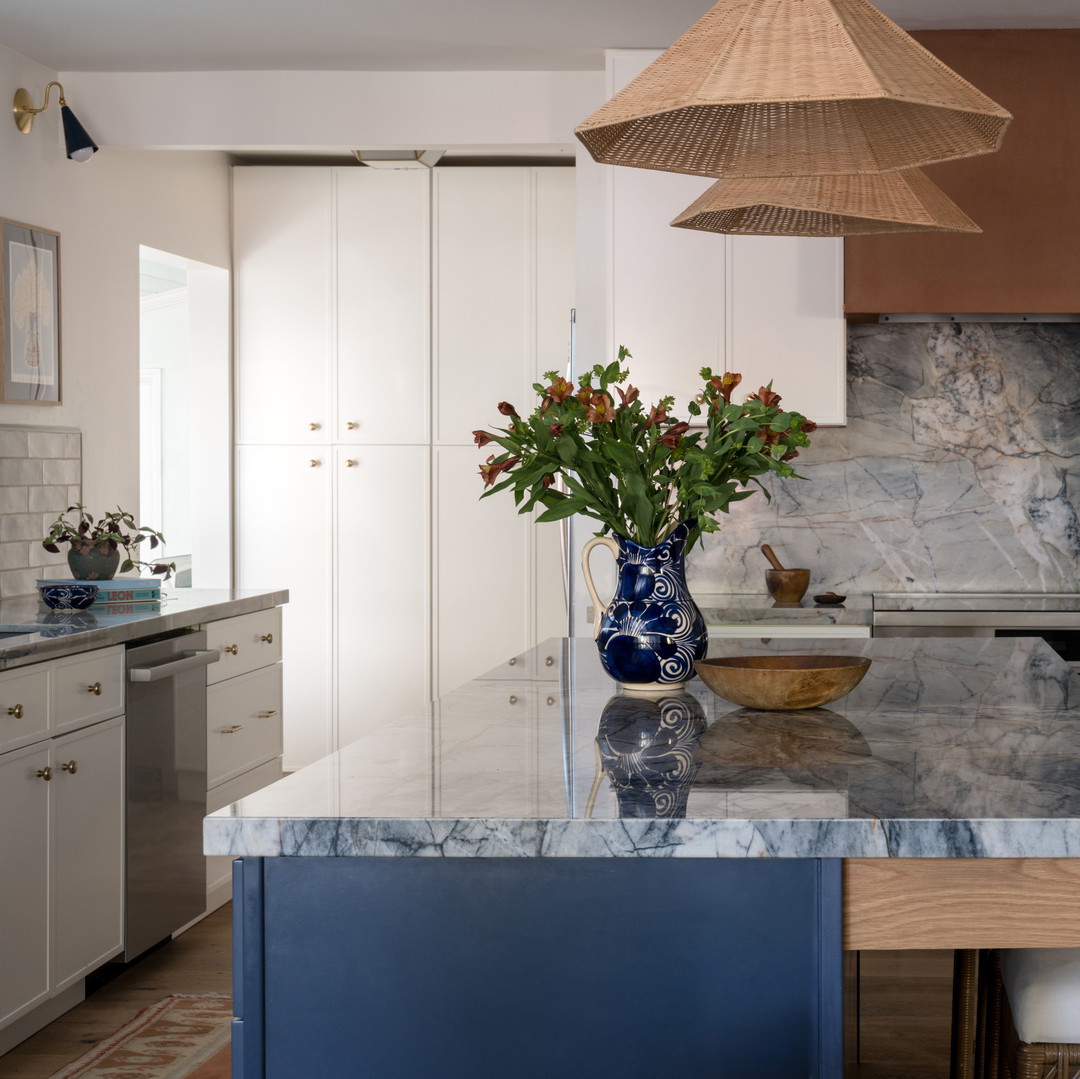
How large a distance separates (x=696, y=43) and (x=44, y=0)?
2.65 metres

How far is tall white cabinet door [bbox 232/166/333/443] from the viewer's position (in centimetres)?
521

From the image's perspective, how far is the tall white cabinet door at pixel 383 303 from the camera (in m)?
5.19

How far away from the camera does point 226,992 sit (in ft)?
10.3

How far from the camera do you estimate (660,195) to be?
12.7 ft

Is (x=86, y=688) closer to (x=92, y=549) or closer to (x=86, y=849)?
(x=86, y=849)

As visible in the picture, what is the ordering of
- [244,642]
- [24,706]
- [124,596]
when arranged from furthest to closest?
[244,642] → [124,596] → [24,706]

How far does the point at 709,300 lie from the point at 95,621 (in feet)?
6.65

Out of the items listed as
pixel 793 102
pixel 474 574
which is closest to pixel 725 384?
pixel 793 102

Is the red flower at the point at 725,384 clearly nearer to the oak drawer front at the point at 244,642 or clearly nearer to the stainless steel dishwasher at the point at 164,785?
the stainless steel dishwasher at the point at 164,785

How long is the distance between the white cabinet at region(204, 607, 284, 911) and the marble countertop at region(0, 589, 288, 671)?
0.06m

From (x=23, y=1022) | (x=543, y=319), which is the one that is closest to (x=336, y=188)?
(x=543, y=319)

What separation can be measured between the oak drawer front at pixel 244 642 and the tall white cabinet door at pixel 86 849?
50 cm

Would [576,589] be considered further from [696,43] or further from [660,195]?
[696,43]

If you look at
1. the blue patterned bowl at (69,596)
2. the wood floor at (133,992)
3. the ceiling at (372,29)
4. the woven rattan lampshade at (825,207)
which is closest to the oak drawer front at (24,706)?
the blue patterned bowl at (69,596)
